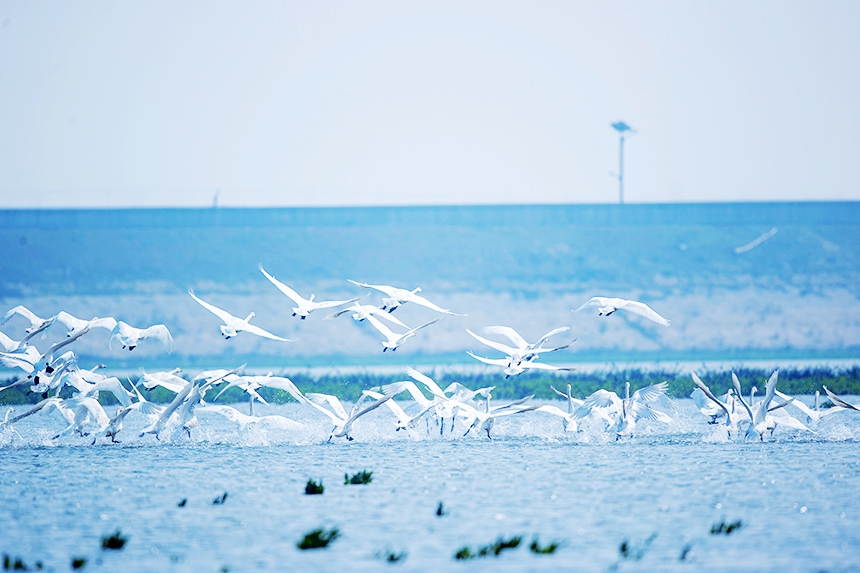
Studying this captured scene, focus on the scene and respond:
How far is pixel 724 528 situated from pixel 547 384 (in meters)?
16.9

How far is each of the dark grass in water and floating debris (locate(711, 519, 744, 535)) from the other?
Answer: 14.0 meters

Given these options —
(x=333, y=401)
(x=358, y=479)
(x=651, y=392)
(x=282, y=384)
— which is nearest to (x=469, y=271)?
(x=333, y=401)

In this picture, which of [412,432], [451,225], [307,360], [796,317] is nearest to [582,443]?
[412,432]

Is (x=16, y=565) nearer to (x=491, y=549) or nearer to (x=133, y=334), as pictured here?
(x=491, y=549)

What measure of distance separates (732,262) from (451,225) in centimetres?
1227

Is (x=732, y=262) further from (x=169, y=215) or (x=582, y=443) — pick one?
(x=582, y=443)

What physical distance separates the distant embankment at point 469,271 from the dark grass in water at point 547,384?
1479 centimetres

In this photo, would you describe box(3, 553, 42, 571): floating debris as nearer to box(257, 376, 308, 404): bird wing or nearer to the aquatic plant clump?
the aquatic plant clump

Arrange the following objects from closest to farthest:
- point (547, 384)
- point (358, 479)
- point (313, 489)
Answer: point (313, 489), point (358, 479), point (547, 384)

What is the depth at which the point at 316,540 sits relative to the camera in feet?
41.0

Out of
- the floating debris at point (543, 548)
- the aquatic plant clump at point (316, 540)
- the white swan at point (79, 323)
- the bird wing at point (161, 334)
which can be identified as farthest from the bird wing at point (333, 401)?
the floating debris at point (543, 548)

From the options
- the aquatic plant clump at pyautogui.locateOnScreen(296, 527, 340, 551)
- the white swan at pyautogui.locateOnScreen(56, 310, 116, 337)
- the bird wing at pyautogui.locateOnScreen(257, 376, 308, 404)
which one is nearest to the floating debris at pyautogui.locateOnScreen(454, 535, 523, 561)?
the aquatic plant clump at pyautogui.locateOnScreen(296, 527, 340, 551)

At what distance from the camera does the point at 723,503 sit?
581 inches

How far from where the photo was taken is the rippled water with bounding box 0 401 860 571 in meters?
12.2
